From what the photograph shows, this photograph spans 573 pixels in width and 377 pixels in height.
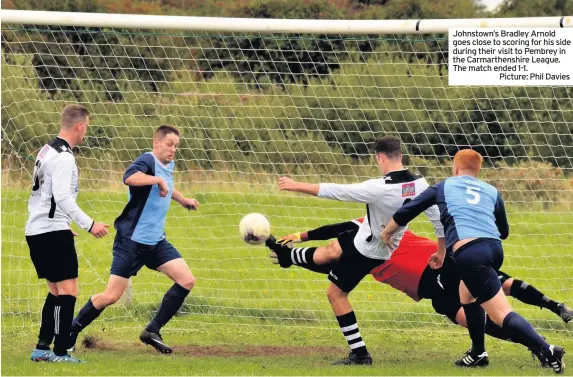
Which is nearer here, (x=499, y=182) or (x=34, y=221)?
(x=34, y=221)

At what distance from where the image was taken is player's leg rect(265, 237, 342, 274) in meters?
9.32

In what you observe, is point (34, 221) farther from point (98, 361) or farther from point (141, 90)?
point (141, 90)

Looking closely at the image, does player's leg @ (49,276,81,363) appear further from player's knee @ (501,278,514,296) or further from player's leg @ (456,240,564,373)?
player's knee @ (501,278,514,296)

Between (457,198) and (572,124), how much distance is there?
3.41 m

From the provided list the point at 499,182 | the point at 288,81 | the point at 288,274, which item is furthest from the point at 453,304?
the point at 288,274

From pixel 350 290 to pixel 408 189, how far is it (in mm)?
923

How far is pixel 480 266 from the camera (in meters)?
7.81

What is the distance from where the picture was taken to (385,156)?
8516 millimetres

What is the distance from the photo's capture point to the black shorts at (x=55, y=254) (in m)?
8.25

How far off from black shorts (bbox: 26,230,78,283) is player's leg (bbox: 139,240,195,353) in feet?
2.71

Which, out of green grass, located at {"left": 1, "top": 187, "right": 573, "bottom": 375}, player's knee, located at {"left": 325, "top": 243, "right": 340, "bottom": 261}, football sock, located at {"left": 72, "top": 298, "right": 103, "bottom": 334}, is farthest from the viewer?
player's knee, located at {"left": 325, "top": 243, "right": 340, "bottom": 261}

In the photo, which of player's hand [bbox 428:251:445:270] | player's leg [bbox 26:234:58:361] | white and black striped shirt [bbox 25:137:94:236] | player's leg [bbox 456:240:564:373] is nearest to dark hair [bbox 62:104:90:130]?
white and black striped shirt [bbox 25:137:94:236]

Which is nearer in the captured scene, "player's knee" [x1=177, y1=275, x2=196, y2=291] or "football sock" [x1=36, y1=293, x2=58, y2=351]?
"football sock" [x1=36, y1=293, x2=58, y2=351]

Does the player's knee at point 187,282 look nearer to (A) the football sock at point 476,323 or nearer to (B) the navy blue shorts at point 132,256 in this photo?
(B) the navy blue shorts at point 132,256
